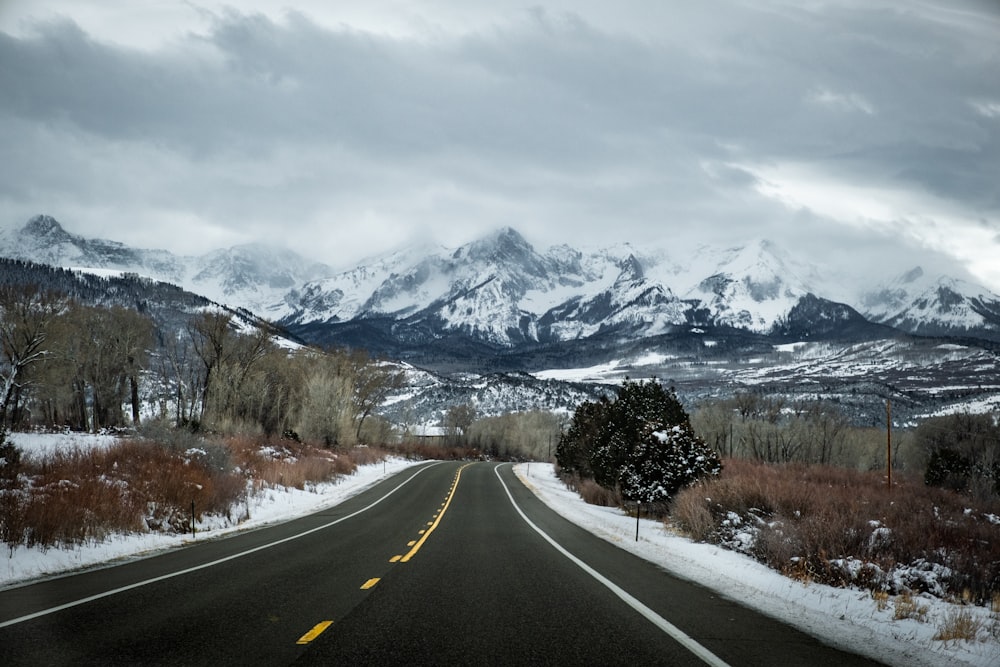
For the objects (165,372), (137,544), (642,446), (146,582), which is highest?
(165,372)

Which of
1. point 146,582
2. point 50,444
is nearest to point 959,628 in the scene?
point 146,582

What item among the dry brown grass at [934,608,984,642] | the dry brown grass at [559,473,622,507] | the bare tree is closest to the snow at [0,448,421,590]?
the dry brown grass at [559,473,622,507]

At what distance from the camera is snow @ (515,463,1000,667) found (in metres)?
7.34

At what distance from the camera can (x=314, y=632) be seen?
6996 millimetres

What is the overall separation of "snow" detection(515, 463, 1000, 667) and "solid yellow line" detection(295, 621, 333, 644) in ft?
18.2

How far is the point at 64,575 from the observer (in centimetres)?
1121

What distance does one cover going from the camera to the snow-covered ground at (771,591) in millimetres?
7508

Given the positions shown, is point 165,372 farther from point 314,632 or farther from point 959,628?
point 959,628

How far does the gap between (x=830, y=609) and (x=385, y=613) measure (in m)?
6.37

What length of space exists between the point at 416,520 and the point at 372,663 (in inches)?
652

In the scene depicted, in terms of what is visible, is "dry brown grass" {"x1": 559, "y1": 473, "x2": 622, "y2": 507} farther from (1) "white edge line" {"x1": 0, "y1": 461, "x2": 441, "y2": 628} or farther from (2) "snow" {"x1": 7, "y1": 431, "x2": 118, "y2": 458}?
(2) "snow" {"x1": 7, "y1": 431, "x2": 118, "y2": 458}

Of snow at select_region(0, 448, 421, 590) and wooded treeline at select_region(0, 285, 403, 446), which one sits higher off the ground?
wooded treeline at select_region(0, 285, 403, 446)

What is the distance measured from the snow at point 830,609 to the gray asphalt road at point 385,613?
0.54 meters

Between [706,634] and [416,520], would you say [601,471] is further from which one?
[706,634]
